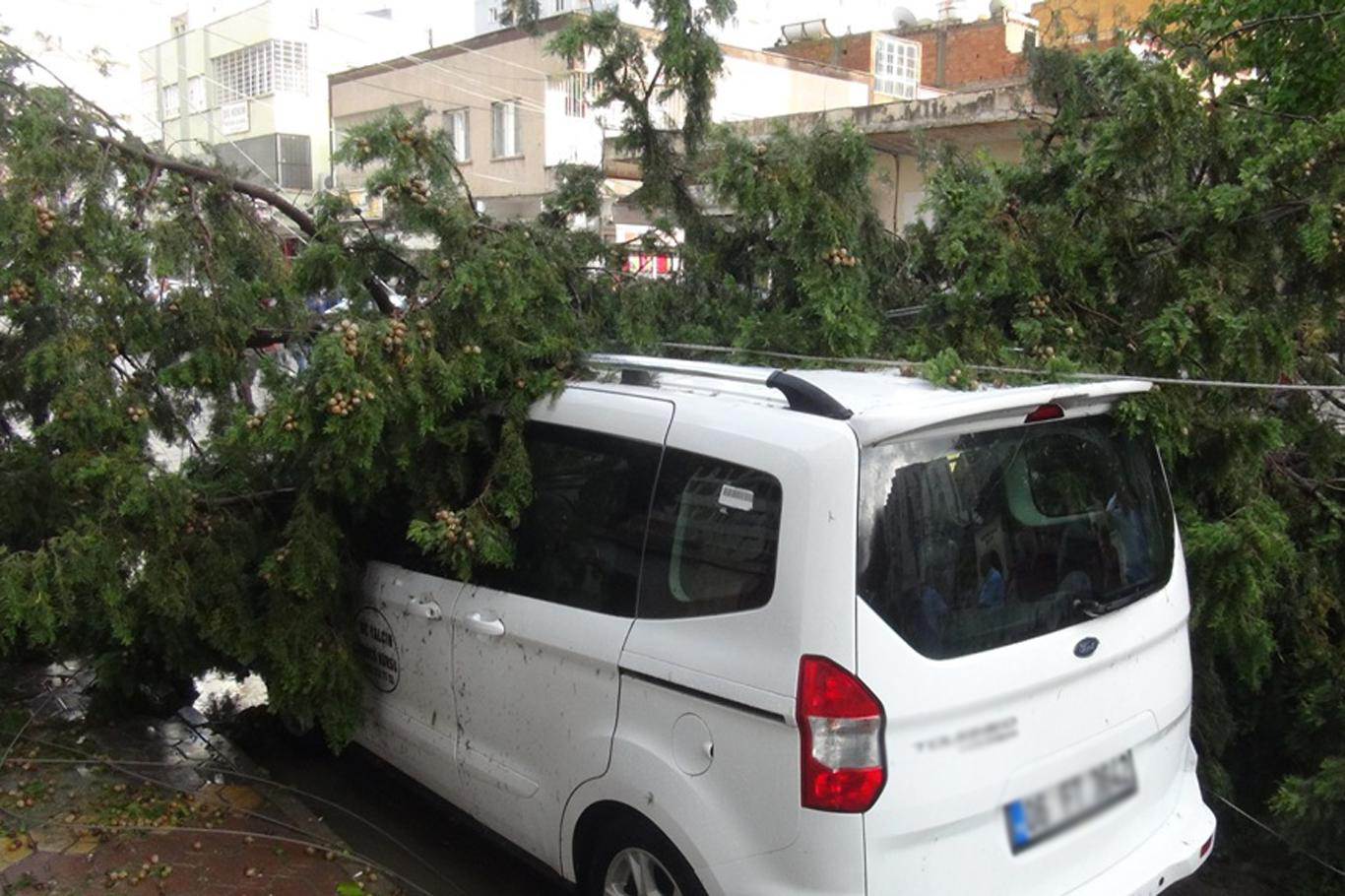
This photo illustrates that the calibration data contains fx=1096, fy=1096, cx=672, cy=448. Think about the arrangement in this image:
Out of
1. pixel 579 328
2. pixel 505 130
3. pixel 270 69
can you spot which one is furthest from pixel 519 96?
pixel 579 328

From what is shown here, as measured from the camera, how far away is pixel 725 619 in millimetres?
2770

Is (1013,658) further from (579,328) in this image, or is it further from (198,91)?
(198,91)

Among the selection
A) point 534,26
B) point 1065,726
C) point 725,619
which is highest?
point 534,26

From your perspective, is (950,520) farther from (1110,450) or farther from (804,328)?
(804,328)

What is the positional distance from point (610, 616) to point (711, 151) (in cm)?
220

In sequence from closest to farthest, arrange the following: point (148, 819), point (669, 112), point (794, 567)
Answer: point (794, 567) < point (148, 819) < point (669, 112)

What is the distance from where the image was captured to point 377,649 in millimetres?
4133

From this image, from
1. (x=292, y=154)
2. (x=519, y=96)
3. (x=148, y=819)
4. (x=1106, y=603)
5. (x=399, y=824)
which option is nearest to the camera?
(x=1106, y=603)

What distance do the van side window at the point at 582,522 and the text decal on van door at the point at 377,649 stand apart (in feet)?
2.31

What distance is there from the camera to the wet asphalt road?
13.3 feet

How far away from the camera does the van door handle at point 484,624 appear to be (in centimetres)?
344

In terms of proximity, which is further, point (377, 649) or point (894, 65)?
point (894, 65)

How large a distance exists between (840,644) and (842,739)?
22 cm

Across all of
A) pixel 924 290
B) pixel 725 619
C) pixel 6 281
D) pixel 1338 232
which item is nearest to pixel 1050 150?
pixel 924 290
